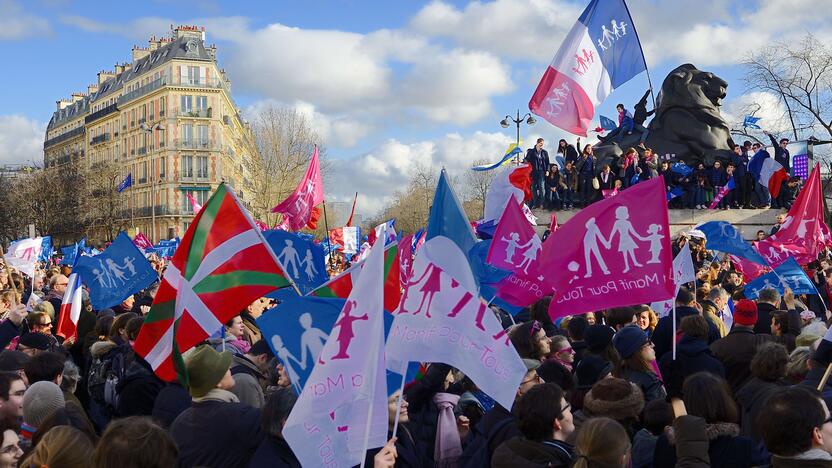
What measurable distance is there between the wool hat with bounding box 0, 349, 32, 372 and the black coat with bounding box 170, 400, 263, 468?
72.8 inches

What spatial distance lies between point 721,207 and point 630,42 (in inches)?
528

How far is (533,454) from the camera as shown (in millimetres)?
3773

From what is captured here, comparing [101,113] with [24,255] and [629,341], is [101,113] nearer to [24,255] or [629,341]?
[24,255]

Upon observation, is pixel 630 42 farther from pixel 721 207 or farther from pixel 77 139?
pixel 77 139

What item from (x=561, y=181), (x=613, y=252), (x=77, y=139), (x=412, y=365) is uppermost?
(x=77, y=139)

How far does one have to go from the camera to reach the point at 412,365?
467 centimetres

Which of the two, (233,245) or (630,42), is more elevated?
(630,42)

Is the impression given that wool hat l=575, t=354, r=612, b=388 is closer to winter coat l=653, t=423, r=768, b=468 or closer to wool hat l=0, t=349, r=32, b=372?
winter coat l=653, t=423, r=768, b=468

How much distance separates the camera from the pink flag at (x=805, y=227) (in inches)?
418

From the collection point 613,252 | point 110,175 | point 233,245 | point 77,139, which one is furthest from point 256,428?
point 77,139

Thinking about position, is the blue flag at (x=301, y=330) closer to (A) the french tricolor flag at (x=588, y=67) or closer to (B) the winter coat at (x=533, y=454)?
(B) the winter coat at (x=533, y=454)

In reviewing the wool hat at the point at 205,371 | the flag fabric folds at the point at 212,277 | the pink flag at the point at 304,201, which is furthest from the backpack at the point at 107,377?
the pink flag at the point at 304,201

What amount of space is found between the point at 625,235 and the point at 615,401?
6.56 ft

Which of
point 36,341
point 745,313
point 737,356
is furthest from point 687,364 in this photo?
point 36,341
